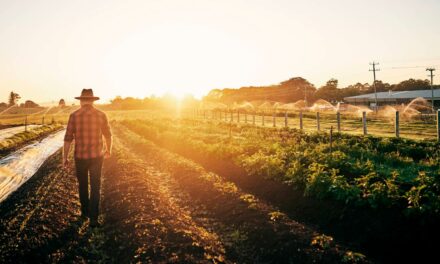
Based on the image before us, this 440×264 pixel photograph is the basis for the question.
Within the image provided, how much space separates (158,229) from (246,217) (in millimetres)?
1908

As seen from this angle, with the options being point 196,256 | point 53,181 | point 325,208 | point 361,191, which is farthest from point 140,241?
point 53,181

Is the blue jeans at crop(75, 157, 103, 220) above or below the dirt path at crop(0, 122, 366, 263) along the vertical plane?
above

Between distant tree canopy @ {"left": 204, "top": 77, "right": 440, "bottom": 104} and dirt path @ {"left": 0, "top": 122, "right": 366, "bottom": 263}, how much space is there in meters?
66.4

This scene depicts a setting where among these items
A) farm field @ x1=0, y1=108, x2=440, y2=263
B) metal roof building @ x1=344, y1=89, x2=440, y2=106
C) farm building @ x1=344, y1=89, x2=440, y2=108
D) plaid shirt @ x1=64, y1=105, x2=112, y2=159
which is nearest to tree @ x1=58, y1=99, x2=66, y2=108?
farm building @ x1=344, y1=89, x2=440, y2=108

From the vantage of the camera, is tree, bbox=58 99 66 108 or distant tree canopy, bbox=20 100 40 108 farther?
distant tree canopy, bbox=20 100 40 108

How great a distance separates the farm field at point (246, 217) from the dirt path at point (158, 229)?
22 mm

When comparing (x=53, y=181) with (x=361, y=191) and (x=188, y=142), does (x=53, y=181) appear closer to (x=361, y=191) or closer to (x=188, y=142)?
(x=188, y=142)

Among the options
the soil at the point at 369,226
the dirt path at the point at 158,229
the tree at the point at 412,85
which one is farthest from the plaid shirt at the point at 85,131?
the tree at the point at 412,85

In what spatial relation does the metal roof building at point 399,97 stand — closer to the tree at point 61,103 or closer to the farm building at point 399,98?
the farm building at point 399,98

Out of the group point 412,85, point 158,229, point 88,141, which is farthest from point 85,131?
point 412,85

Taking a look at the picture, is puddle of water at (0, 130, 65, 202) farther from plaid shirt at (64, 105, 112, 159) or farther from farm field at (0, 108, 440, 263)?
plaid shirt at (64, 105, 112, 159)

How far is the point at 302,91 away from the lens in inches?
4419

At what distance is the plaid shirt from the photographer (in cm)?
743

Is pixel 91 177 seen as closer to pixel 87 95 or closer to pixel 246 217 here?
pixel 87 95
